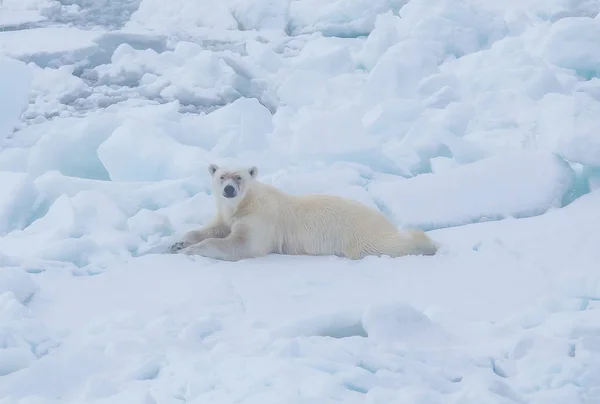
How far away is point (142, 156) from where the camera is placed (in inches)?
213

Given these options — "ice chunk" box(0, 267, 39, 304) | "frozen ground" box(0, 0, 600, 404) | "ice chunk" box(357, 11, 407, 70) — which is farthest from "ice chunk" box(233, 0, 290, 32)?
"ice chunk" box(0, 267, 39, 304)

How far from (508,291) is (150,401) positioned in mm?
1680

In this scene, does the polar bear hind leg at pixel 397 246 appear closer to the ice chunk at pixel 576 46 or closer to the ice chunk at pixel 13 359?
the ice chunk at pixel 13 359

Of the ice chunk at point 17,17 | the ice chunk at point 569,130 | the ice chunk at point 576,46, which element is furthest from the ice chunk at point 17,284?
the ice chunk at point 17,17

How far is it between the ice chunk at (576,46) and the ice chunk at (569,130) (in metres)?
1.26

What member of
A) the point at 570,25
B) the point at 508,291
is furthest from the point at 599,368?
the point at 570,25

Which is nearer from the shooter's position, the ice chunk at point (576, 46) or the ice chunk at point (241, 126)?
the ice chunk at point (241, 126)

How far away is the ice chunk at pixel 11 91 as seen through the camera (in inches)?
230

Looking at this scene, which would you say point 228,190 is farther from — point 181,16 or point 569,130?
point 181,16

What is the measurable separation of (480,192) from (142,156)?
2133 mm

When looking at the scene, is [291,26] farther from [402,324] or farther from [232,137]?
[402,324]

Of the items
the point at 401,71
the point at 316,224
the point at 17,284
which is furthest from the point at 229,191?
the point at 401,71

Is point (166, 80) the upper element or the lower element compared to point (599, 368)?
lower

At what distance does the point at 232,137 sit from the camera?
571 cm
